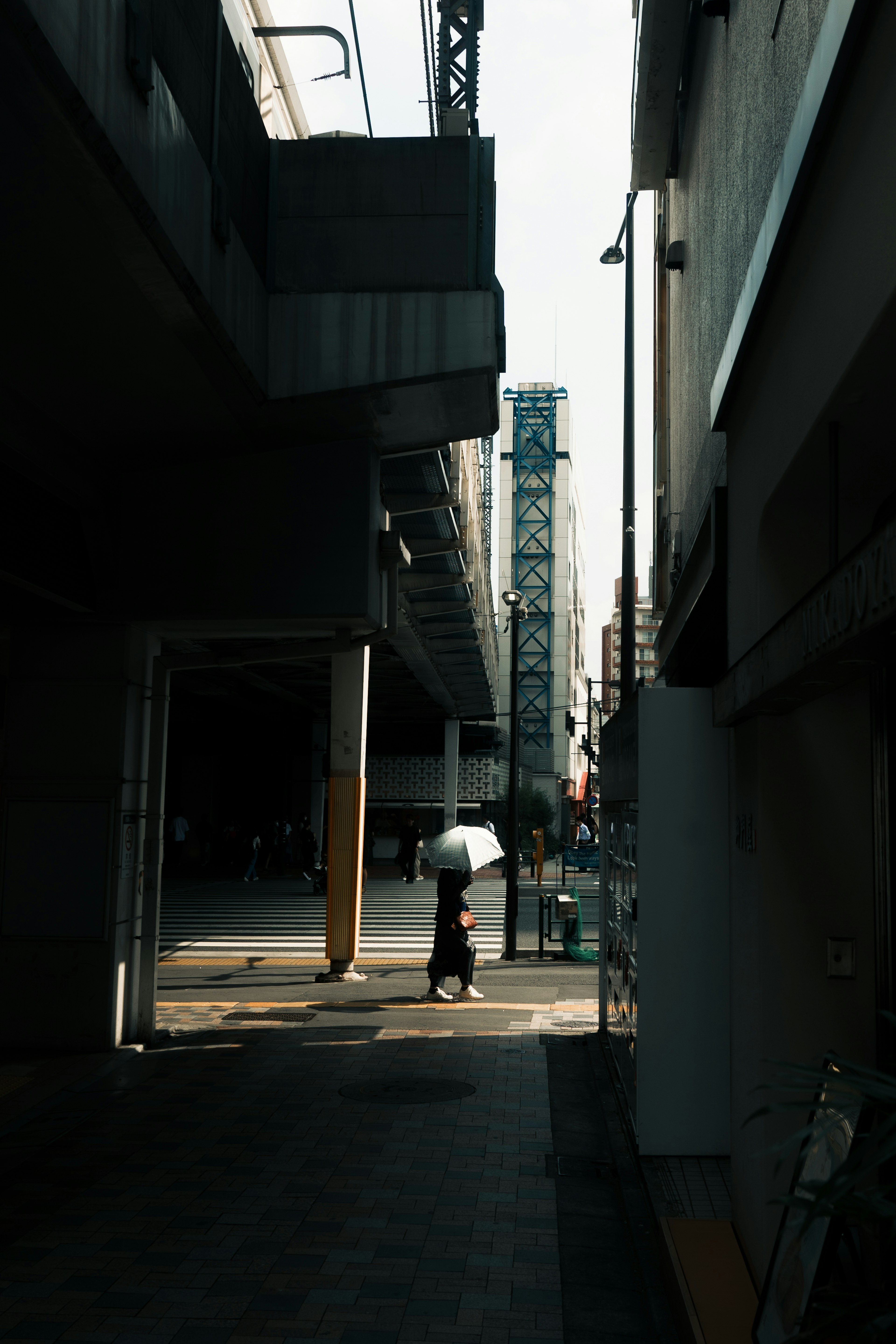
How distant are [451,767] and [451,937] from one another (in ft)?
101

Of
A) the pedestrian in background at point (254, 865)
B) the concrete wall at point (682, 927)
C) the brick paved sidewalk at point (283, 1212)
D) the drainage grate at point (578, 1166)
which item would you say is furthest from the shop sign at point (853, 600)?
the pedestrian in background at point (254, 865)

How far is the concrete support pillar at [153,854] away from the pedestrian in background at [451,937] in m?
3.38

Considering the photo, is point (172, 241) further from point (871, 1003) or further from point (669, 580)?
point (669, 580)

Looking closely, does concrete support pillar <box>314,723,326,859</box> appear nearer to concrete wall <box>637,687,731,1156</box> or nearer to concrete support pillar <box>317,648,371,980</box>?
concrete support pillar <box>317,648,371,980</box>

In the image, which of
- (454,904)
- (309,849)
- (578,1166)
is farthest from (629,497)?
(309,849)

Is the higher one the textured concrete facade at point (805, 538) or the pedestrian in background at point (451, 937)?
the textured concrete facade at point (805, 538)

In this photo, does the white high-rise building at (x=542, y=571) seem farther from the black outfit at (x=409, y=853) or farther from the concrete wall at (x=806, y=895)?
the concrete wall at (x=806, y=895)

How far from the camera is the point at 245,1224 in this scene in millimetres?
6055

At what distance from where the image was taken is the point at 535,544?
265ft

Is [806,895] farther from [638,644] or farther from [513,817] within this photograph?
[638,644]

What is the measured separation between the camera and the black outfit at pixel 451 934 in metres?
13.2

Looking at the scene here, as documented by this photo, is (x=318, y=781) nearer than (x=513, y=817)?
No

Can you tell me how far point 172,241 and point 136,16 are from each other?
107 centimetres

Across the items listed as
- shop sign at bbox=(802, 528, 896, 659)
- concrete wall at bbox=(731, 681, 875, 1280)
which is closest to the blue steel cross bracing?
concrete wall at bbox=(731, 681, 875, 1280)
